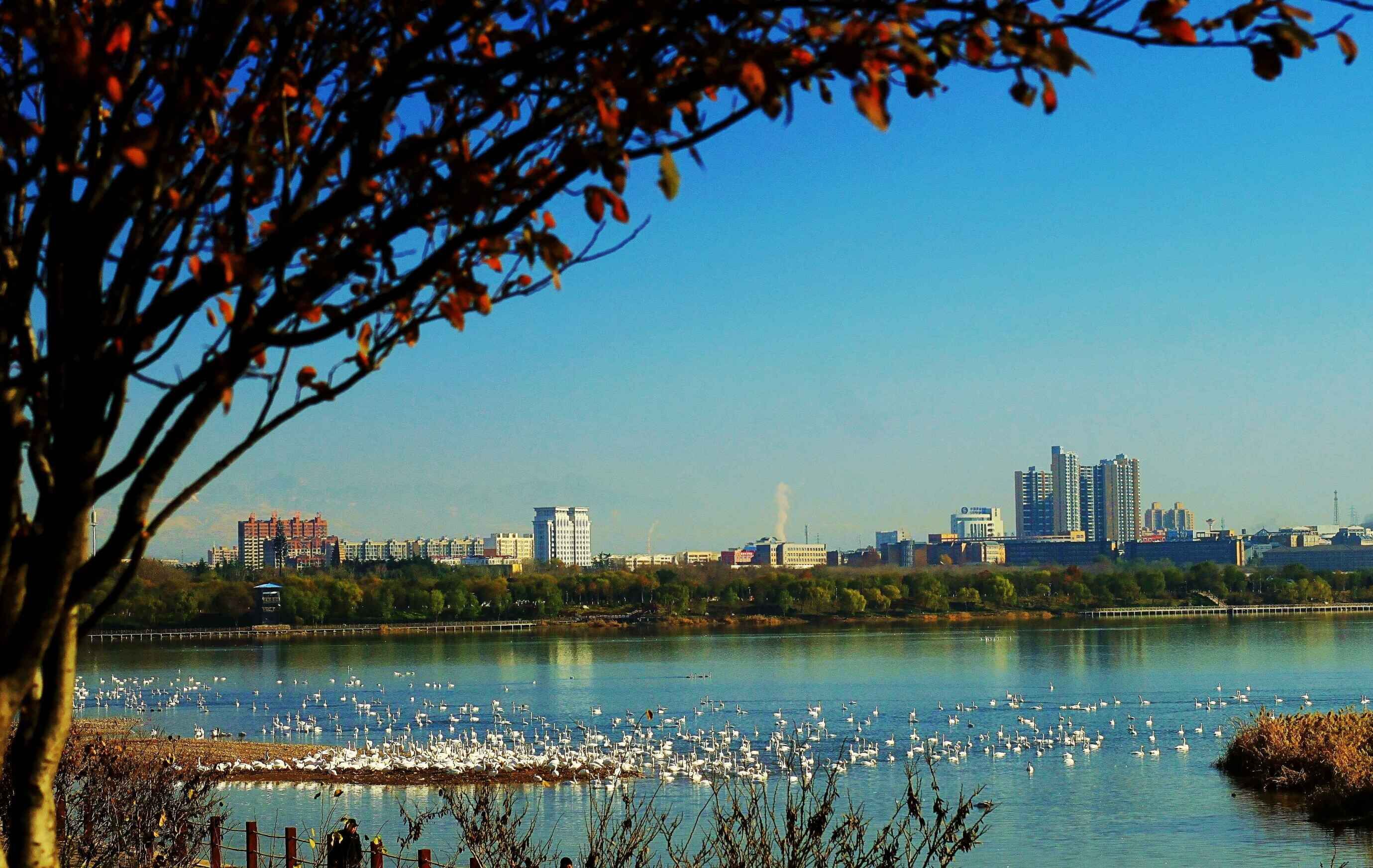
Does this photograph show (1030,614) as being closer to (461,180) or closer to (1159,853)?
(1159,853)

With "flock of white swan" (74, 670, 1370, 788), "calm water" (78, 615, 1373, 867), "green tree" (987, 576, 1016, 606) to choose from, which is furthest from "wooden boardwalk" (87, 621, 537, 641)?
"flock of white swan" (74, 670, 1370, 788)

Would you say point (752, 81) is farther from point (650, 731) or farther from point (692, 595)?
point (692, 595)

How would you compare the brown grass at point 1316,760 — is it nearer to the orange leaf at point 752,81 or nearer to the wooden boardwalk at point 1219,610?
the orange leaf at point 752,81

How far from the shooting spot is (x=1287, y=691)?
162 ft

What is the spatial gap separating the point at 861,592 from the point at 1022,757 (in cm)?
8758

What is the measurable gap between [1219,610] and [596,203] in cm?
12724

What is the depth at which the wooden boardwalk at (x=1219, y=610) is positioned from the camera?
118000 mm

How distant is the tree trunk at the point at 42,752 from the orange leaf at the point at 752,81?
234cm

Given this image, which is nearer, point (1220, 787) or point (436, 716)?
point (1220, 787)

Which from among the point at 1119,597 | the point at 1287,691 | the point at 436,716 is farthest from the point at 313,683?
the point at 1119,597

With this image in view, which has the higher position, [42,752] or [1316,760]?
[42,752]

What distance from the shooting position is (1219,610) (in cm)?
12175

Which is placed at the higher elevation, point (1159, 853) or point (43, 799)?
point (43, 799)

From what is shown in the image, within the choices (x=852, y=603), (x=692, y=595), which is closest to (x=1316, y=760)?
(x=852, y=603)
